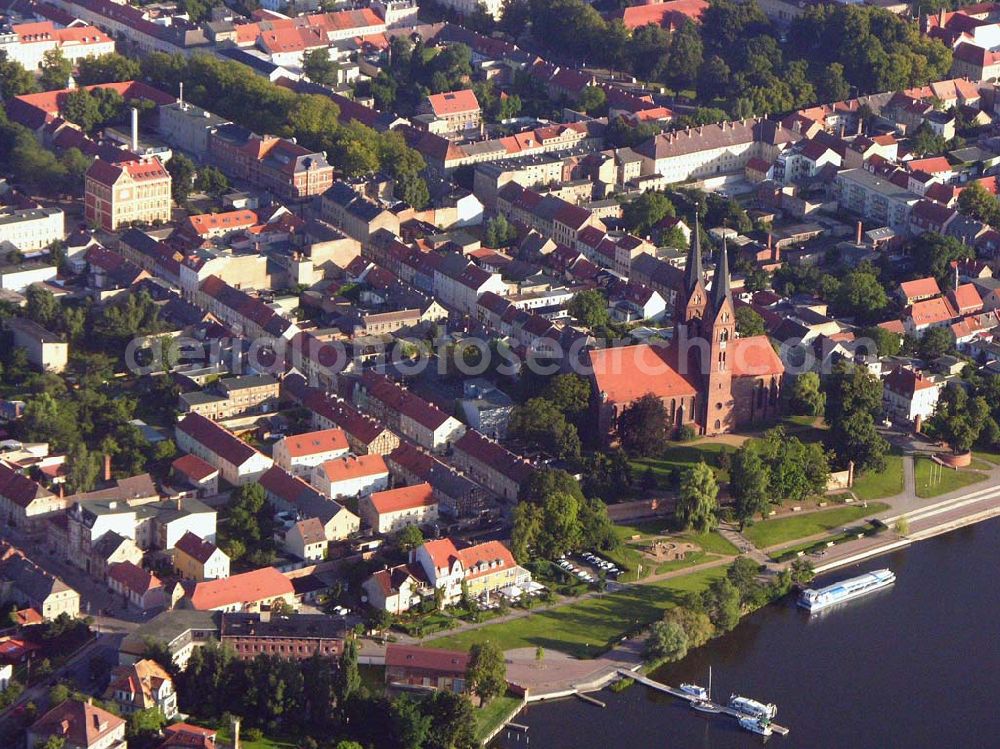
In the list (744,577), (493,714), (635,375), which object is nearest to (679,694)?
(493,714)

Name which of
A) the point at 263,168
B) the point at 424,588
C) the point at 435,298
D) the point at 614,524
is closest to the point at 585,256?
the point at 435,298

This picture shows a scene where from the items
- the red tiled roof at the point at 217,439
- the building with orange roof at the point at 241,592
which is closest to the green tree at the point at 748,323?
the red tiled roof at the point at 217,439

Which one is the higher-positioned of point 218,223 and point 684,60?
point 684,60

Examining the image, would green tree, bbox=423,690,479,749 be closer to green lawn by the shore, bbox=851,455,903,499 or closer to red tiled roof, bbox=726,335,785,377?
green lawn by the shore, bbox=851,455,903,499

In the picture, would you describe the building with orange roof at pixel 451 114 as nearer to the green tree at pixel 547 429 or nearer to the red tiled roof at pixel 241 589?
the green tree at pixel 547 429

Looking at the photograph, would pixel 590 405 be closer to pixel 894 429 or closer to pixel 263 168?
pixel 894 429

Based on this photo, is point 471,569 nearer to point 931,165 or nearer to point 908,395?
point 908,395
